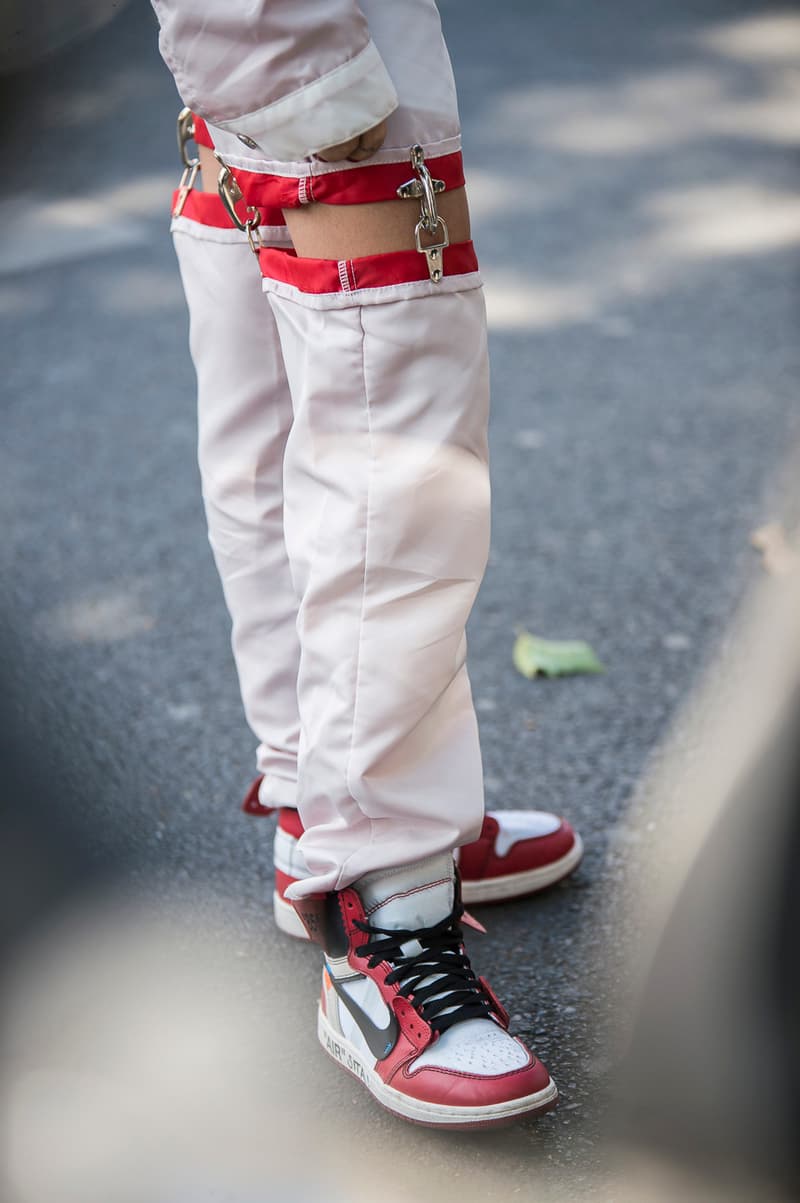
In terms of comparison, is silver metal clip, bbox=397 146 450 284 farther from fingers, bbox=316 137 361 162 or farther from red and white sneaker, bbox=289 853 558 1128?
red and white sneaker, bbox=289 853 558 1128

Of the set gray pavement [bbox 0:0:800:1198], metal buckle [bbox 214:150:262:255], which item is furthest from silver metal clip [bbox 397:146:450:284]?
gray pavement [bbox 0:0:800:1198]

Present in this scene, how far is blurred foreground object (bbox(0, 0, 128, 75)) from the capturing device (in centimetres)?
112

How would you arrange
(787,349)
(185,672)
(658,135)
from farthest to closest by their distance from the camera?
(658,135) < (787,349) < (185,672)

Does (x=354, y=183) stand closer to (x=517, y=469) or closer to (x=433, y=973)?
(x=433, y=973)

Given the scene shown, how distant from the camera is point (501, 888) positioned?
4.72 ft

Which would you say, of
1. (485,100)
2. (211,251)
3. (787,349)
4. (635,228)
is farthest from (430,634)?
(485,100)

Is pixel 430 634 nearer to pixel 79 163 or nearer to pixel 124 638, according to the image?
pixel 124 638

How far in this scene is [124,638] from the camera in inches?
80.7

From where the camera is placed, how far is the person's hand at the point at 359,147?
977 mm

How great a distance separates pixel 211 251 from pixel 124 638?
3.07 feet

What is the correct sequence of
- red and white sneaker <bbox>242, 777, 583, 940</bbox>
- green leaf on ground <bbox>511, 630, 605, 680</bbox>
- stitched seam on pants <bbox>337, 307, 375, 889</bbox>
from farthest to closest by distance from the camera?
1. green leaf on ground <bbox>511, 630, 605, 680</bbox>
2. red and white sneaker <bbox>242, 777, 583, 940</bbox>
3. stitched seam on pants <bbox>337, 307, 375, 889</bbox>

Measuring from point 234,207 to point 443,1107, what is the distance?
2.52ft

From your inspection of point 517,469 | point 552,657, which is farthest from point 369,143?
point 517,469

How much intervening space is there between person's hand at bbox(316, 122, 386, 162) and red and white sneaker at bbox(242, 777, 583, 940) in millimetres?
677
